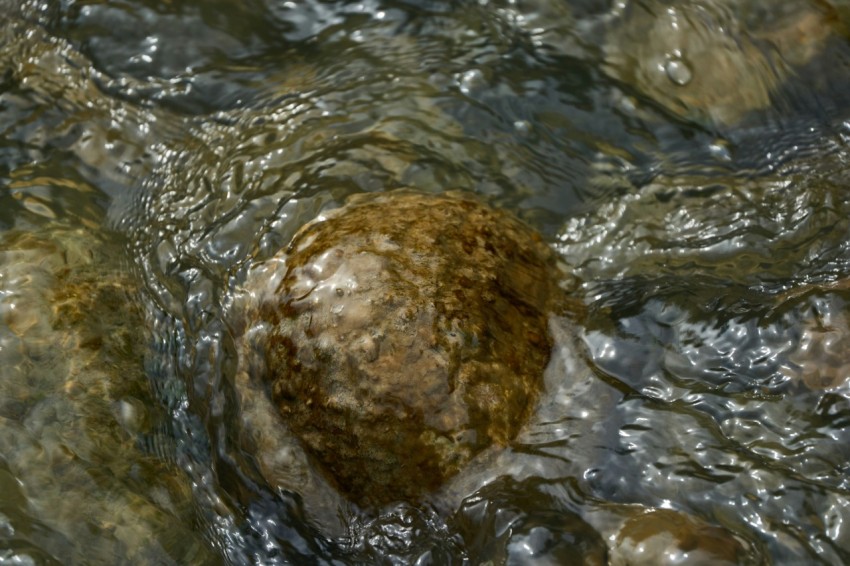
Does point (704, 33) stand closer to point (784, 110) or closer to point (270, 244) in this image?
point (784, 110)

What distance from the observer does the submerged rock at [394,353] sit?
2.77 meters

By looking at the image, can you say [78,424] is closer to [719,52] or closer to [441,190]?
[441,190]

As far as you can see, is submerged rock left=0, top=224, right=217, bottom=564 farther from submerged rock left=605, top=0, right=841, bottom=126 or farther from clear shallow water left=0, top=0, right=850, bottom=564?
submerged rock left=605, top=0, right=841, bottom=126

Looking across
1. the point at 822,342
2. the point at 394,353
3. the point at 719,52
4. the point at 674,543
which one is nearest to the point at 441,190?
the point at 394,353

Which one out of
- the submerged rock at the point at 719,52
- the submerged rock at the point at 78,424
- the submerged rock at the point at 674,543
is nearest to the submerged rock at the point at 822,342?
the submerged rock at the point at 674,543

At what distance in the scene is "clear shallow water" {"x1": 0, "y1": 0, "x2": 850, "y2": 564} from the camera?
2.81m

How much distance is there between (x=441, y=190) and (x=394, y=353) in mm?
1129

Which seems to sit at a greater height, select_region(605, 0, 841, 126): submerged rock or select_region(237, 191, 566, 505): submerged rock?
select_region(605, 0, 841, 126): submerged rock

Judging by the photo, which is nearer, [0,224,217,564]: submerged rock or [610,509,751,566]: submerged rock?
[610,509,751,566]: submerged rock

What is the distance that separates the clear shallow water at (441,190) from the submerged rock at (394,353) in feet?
0.36

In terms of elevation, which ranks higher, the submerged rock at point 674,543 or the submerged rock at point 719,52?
the submerged rock at point 719,52

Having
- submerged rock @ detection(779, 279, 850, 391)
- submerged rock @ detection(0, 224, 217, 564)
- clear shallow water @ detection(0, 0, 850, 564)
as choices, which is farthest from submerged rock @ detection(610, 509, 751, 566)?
submerged rock @ detection(0, 224, 217, 564)

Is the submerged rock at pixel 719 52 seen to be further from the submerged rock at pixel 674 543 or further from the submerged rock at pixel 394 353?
the submerged rock at pixel 674 543

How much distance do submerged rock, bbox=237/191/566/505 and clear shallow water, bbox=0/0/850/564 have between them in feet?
0.36
